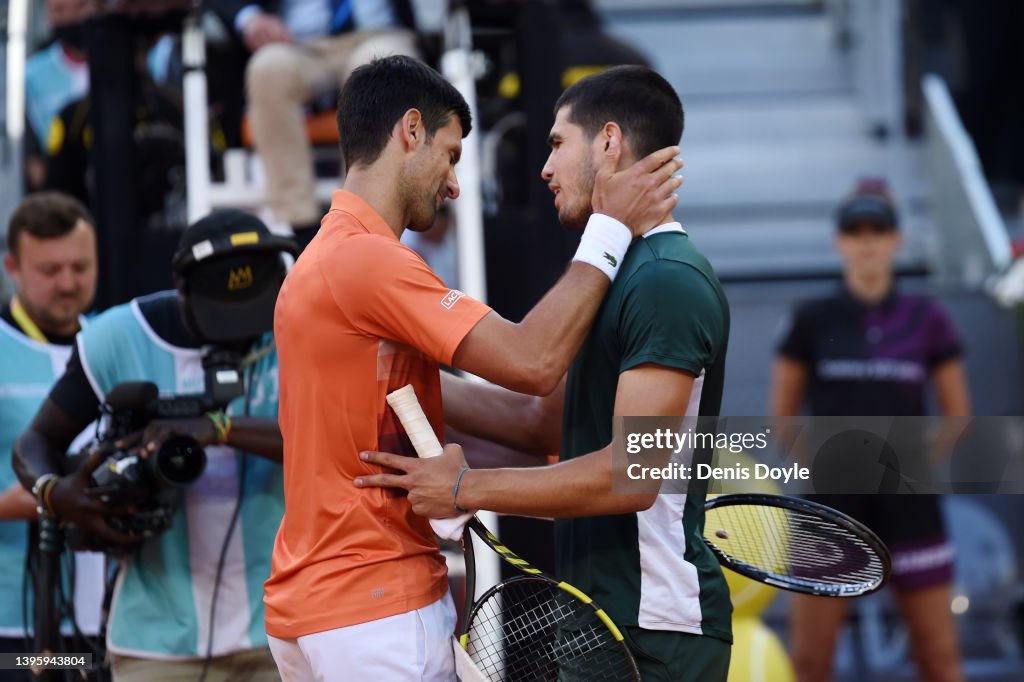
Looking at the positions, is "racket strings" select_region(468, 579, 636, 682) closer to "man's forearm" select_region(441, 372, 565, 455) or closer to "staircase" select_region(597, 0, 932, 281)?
"man's forearm" select_region(441, 372, 565, 455)

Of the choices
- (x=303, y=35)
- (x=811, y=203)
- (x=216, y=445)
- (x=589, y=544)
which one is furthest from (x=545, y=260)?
(x=811, y=203)

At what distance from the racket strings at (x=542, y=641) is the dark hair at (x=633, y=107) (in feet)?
3.15

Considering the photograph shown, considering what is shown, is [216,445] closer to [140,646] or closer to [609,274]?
[140,646]

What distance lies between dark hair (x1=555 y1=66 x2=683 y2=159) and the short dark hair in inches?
82.3

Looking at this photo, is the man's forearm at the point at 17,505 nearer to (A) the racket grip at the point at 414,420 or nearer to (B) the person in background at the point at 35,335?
(B) the person in background at the point at 35,335

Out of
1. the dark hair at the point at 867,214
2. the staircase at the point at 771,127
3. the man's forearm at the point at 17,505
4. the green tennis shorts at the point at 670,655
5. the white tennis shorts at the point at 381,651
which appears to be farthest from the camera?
the staircase at the point at 771,127

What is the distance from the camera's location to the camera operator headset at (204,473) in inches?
132

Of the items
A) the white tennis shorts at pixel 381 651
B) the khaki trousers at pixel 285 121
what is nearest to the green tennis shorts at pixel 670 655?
the white tennis shorts at pixel 381 651

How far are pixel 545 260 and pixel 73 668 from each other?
2.33 meters

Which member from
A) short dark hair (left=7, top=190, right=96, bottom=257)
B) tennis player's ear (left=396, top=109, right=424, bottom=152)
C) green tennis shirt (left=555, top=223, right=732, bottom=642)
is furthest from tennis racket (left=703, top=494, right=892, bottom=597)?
short dark hair (left=7, top=190, right=96, bottom=257)

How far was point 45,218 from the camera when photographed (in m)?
4.32

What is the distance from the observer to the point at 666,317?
8.67 feet

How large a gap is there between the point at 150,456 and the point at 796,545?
1499 mm

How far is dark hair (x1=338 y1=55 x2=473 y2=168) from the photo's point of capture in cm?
278
